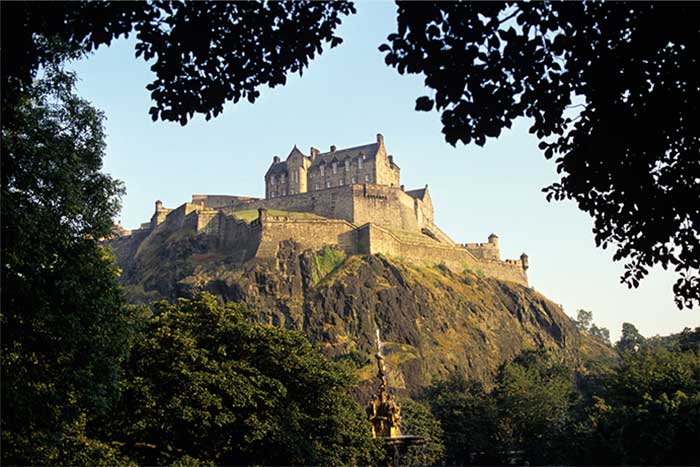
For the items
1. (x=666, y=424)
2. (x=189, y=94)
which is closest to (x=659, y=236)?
(x=189, y=94)

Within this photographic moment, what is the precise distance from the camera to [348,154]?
357ft

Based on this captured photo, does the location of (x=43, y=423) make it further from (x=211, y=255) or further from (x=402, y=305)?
(x=211, y=255)

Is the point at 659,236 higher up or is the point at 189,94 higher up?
the point at 189,94

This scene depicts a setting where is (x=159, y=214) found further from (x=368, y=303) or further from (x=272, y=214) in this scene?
(x=368, y=303)

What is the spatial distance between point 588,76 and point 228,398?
67.6 feet

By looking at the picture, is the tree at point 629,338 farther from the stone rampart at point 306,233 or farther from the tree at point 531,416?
the tree at point 531,416

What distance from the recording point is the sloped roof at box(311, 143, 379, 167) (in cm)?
10769

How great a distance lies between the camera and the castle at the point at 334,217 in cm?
8994

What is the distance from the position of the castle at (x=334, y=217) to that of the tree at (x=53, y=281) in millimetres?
69263

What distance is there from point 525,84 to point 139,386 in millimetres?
19576

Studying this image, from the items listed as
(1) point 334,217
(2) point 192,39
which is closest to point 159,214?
(1) point 334,217

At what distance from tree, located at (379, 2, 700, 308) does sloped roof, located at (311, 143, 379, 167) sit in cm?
9814

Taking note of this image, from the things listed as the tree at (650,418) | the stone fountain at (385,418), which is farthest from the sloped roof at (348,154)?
the stone fountain at (385,418)

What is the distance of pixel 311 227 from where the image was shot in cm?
9000
